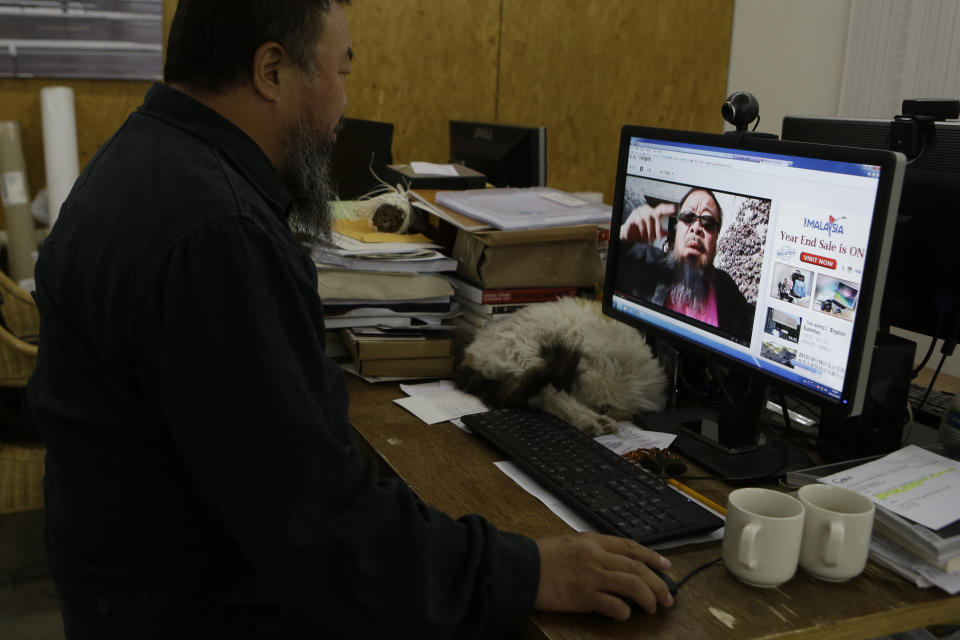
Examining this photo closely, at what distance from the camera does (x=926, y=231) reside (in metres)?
1.38

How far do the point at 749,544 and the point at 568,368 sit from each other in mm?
563

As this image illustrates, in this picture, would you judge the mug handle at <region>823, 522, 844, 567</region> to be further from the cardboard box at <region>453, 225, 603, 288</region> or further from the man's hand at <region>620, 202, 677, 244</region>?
the cardboard box at <region>453, 225, 603, 288</region>

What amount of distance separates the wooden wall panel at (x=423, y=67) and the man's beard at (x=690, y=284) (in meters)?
2.58

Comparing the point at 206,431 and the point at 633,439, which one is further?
the point at 633,439

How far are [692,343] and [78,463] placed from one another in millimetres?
916

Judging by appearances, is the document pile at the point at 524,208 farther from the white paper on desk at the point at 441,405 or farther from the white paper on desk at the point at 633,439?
the white paper on desk at the point at 633,439

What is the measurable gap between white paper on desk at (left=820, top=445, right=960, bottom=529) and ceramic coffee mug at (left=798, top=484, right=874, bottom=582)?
80 mm

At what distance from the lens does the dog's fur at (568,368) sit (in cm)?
148

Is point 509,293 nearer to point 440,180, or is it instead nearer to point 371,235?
point 371,235

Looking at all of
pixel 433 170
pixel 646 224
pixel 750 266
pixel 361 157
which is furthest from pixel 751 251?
pixel 361 157

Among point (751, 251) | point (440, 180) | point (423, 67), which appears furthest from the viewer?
point (423, 67)

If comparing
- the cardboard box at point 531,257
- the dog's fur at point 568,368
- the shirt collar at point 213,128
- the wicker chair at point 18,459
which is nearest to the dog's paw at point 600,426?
the dog's fur at point 568,368

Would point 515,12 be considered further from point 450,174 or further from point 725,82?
point 450,174

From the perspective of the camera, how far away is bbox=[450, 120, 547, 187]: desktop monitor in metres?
2.44
